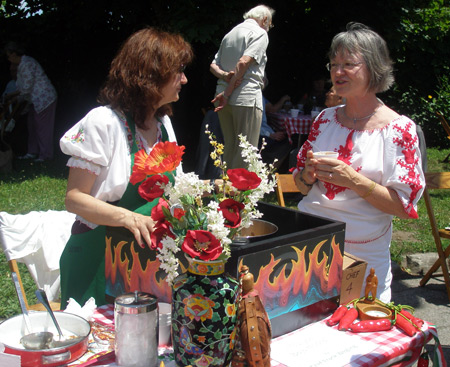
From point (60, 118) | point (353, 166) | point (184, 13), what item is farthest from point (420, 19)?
point (353, 166)

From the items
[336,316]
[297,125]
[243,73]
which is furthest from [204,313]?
[297,125]

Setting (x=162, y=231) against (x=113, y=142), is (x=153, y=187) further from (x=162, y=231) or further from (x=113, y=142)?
(x=113, y=142)

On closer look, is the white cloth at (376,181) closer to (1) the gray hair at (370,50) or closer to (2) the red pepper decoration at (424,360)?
(1) the gray hair at (370,50)

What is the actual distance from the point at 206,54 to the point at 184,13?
152cm

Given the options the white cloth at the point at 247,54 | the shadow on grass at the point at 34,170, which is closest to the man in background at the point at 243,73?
the white cloth at the point at 247,54

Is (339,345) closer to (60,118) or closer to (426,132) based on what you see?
(60,118)

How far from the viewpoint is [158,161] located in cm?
122

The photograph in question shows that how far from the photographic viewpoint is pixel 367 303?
1.63 m

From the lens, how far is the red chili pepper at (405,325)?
1.54 meters

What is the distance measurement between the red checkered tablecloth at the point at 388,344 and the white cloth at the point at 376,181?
561 mm

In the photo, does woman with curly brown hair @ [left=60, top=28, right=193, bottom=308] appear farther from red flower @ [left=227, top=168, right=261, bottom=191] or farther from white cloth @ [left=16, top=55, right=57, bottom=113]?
white cloth @ [left=16, top=55, right=57, bottom=113]

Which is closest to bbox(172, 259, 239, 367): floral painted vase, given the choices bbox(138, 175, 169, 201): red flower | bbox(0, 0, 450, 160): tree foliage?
bbox(138, 175, 169, 201): red flower

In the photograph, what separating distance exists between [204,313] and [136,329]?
0.60ft

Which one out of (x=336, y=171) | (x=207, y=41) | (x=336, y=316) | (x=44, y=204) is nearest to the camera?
(x=336, y=316)
